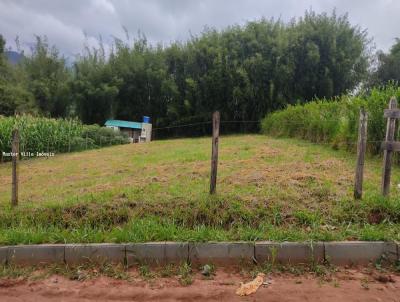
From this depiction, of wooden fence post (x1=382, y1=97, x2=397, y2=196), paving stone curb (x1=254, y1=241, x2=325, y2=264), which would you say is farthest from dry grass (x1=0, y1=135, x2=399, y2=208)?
paving stone curb (x1=254, y1=241, x2=325, y2=264)

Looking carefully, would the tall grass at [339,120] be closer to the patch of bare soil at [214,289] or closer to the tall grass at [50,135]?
the patch of bare soil at [214,289]

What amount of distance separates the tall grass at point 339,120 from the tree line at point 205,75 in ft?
16.1

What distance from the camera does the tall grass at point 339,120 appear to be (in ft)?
22.3

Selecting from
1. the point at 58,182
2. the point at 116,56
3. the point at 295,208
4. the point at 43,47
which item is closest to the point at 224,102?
the point at 116,56

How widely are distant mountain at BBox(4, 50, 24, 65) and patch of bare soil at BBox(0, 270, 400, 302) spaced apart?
23.9m

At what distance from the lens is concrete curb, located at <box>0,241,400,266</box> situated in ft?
11.0

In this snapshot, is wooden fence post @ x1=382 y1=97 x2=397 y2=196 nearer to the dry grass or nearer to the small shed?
the dry grass

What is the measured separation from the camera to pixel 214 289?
9.55 ft

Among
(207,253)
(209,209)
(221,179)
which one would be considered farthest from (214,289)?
(221,179)

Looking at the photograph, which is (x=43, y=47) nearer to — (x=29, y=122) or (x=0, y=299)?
(x=29, y=122)

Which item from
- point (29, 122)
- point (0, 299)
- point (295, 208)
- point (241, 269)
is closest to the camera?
point (0, 299)

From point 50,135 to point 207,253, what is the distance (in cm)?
1108

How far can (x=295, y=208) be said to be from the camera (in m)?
4.05

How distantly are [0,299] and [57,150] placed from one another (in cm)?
1103
